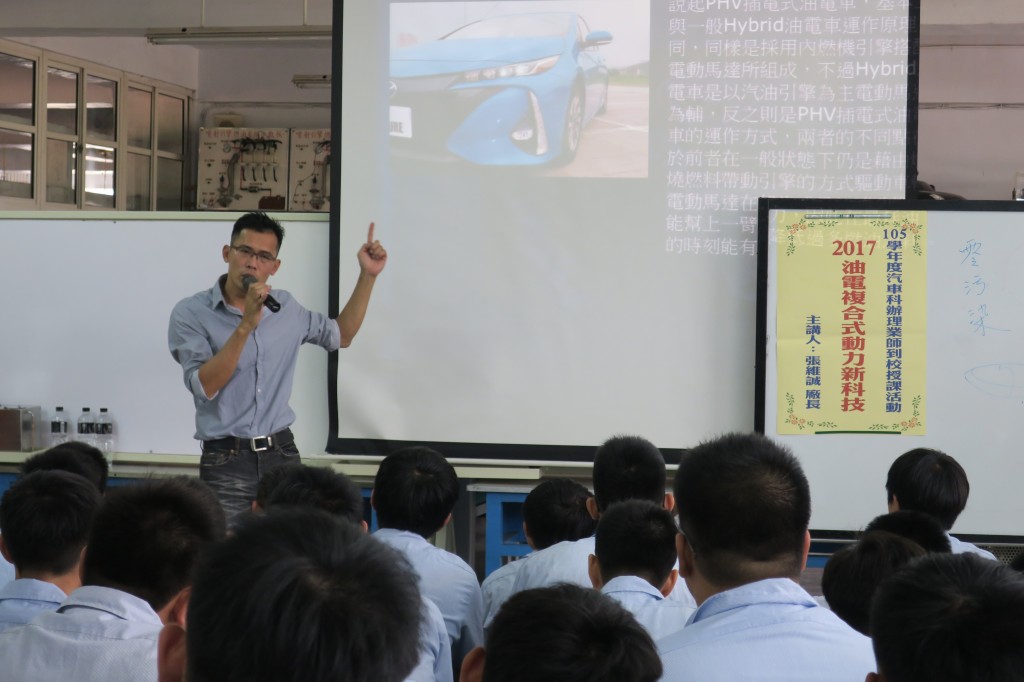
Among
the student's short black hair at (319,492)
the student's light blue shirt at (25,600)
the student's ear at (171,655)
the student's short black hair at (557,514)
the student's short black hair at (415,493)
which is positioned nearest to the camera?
the student's ear at (171,655)

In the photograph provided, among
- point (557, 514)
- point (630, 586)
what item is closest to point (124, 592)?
point (630, 586)

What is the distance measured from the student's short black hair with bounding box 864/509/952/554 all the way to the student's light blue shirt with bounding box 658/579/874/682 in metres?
0.76

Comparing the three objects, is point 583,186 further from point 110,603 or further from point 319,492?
point 110,603

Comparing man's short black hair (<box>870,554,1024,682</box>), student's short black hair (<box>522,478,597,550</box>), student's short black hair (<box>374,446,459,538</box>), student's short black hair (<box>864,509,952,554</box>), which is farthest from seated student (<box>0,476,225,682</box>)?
student's short black hair (<box>522,478,597,550</box>)

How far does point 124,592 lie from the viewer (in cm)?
139

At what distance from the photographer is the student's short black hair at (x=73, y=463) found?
268cm

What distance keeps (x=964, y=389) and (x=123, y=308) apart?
3.35 meters

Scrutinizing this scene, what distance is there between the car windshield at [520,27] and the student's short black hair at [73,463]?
2178mm

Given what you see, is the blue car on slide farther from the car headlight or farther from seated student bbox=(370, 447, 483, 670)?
seated student bbox=(370, 447, 483, 670)

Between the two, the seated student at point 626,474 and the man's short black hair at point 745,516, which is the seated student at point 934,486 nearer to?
the seated student at point 626,474

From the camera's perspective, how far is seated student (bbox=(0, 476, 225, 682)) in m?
1.32

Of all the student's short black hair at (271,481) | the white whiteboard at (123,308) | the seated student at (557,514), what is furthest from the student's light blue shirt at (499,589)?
the white whiteboard at (123,308)

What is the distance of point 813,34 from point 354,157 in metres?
1.83

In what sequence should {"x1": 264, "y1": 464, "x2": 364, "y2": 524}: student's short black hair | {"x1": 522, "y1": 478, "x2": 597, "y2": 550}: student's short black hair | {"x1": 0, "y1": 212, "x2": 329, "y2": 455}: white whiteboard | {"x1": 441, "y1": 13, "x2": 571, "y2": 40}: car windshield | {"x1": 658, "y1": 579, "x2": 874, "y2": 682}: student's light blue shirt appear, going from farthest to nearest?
1. {"x1": 0, "y1": 212, "x2": 329, "y2": 455}: white whiteboard
2. {"x1": 441, "y1": 13, "x2": 571, "y2": 40}: car windshield
3. {"x1": 522, "y1": 478, "x2": 597, "y2": 550}: student's short black hair
4. {"x1": 264, "y1": 464, "x2": 364, "y2": 524}: student's short black hair
5. {"x1": 658, "y1": 579, "x2": 874, "y2": 682}: student's light blue shirt
